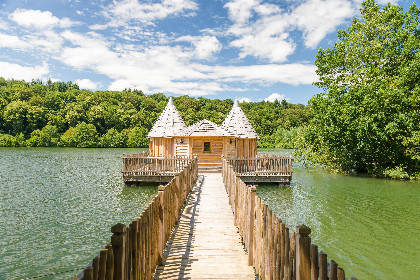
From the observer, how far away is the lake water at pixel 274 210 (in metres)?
8.41

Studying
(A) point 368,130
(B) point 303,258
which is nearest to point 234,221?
(B) point 303,258

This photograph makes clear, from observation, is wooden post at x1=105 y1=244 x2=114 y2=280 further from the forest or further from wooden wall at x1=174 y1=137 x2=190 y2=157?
the forest

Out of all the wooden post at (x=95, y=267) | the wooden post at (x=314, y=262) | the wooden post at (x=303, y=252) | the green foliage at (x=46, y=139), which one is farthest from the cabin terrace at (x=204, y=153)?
the green foliage at (x=46, y=139)

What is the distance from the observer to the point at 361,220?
1266 centimetres

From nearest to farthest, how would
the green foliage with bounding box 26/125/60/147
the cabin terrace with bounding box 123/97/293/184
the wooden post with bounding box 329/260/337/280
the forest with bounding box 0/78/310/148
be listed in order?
the wooden post with bounding box 329/260/337/280 → the cabin terrace with bounding box 123/97/293/184 → the green foliage with bounding box 26/125/60/147 → the forest with bounding box 0/78/310/148

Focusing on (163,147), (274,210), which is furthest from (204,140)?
(274,210)

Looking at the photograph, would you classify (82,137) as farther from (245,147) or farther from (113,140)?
(245,147)

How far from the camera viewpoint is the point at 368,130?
2489 centimetres

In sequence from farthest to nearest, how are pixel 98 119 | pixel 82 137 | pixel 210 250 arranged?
pixel 98 119
pixel 82 137
pixel 210 250

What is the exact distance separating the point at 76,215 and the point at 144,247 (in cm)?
1108

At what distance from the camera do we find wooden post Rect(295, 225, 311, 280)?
3070 mm

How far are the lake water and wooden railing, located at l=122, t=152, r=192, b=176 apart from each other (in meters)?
1.23

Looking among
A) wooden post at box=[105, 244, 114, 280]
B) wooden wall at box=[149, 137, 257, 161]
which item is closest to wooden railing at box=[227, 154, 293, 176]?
wooden wall at box=[149, 137, 257, 161]

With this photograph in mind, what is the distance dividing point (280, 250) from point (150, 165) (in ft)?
56.9
